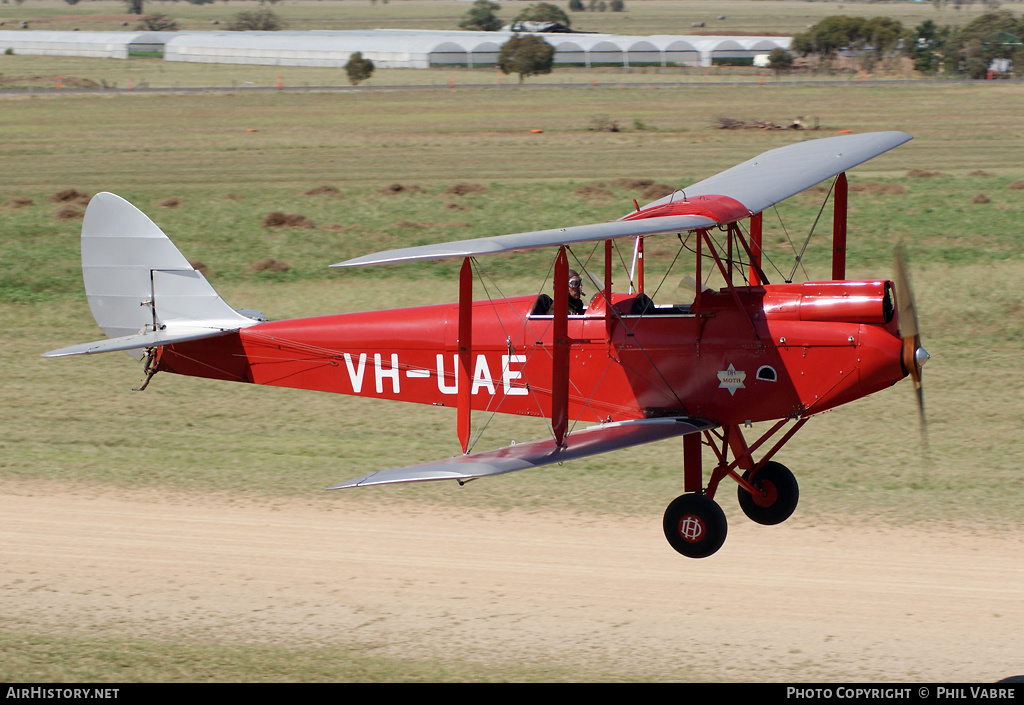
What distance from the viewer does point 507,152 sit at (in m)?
47.5

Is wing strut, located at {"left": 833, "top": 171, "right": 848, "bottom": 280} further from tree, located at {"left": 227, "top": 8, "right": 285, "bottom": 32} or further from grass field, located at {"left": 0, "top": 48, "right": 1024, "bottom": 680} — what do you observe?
tree, located at {"left": 227, "top": 8, "right": 285, "bottom": 32}

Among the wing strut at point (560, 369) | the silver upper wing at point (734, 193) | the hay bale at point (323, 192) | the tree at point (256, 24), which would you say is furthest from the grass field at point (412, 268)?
the tree at point (256, 24)

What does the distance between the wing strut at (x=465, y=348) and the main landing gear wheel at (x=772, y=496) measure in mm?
4143

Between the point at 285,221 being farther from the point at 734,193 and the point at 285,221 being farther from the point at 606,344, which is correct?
the point at 606,344

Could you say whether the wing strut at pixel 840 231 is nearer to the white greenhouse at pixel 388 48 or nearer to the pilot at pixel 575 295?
the pilot at pixel 575 295

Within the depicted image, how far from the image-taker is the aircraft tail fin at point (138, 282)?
16172mm

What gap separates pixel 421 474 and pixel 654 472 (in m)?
9.69

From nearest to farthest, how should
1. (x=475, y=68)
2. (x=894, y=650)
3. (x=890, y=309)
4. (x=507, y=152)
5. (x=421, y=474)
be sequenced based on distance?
(x=421, y=474)
(x=890, y=309)
(x=894, y=650)
(x=507, y=152)
(x=475, y=68)

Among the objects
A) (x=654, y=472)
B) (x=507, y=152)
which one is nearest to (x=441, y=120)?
(x=507, y=152)

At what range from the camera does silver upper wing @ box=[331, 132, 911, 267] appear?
36.0 ft

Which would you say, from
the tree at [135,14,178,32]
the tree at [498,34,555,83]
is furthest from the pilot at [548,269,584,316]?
the tree at [135,14,178,32]

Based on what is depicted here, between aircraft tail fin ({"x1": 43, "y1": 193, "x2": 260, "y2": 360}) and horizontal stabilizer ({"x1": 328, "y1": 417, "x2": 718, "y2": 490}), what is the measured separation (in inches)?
209

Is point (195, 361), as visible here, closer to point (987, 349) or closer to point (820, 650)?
point (820, 650)

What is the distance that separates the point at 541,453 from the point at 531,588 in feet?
14.6
